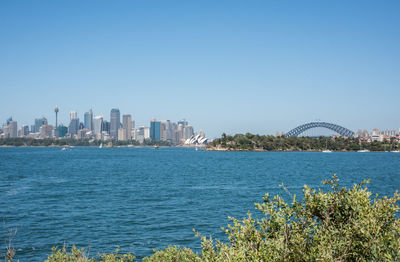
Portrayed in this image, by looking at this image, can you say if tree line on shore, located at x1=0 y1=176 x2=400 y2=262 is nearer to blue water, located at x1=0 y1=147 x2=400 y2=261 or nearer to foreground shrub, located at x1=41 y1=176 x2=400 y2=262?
foreground shrub, located at x1=41 y1=176 x2=400 y2=262

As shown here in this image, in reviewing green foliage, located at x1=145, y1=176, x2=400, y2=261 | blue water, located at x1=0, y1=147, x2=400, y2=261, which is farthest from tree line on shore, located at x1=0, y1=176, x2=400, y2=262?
blue water, located at x1=0, y1=147, x2=400, y2=261

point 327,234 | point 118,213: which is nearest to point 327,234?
point 327,234

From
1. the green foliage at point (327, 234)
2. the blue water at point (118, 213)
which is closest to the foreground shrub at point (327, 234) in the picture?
the green foliage at point (327, 234)

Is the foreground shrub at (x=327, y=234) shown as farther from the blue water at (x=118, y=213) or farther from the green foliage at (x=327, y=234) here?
the blue water at (x=118, y=213)

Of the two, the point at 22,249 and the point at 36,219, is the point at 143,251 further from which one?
the point at 36,219

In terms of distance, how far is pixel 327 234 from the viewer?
745 cm

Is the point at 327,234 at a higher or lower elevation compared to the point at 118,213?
higher

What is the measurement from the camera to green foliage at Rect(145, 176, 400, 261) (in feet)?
22.8

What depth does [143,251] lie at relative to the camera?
→ 1909cm

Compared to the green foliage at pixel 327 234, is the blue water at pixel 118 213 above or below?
below

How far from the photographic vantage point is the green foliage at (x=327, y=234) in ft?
22.8

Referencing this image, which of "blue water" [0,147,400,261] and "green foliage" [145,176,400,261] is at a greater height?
"green foliage" [145,176,400,261]

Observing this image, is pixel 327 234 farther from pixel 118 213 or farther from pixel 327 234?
pixel 118 213

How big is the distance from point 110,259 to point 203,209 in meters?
17.8
